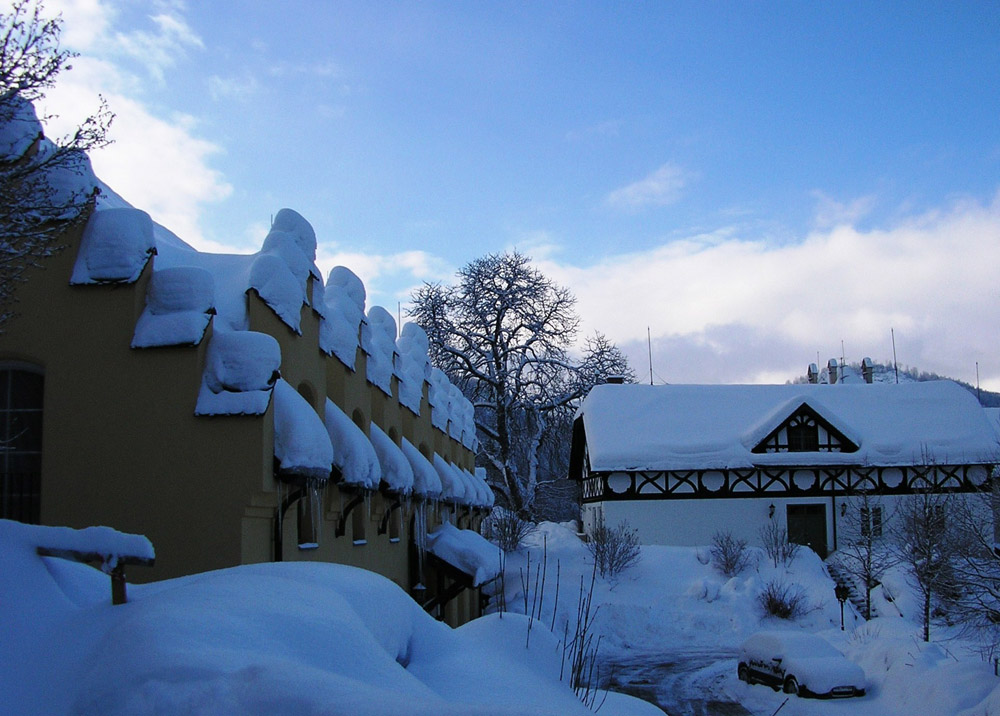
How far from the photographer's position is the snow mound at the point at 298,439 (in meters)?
9.22

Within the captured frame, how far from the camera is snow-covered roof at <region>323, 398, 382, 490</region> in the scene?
452 inches

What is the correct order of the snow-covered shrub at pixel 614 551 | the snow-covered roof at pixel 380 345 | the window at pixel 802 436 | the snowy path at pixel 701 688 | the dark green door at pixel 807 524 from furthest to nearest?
the window at pixel 802 436 → the dark green door at pixel 807 524 → the snow-covered shrub at pixel 614 551 → the snowy path at pixel 701 688 → the snow-covered roof at pixel 380 345

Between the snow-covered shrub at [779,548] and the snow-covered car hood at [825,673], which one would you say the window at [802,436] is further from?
the snow-covered car hood at [825,673]

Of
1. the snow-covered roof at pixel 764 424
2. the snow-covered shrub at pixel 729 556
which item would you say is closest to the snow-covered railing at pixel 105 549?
the snow-covered shrub at pixel 729 556

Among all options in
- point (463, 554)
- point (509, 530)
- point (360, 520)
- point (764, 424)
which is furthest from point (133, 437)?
point (764, 424)

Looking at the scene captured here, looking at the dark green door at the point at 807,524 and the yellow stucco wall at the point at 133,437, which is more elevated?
the yellow stucco wall at the point at 133,437

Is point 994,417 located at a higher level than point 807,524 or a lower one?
higher

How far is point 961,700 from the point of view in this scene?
50.1 feet

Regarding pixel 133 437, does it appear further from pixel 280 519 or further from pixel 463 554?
pixel 463 554

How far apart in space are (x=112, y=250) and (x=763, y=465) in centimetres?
2998

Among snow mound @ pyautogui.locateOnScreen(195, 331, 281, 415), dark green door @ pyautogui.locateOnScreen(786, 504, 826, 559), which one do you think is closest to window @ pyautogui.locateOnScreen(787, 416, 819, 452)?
dark green door @ pyautogui.locateOnScreen(786, 504, 826, 559)

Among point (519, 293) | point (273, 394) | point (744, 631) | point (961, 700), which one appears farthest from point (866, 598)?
point (273, 394)

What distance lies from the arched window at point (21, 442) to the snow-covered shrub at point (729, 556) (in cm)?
2442

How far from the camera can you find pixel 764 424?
35.9 metres
